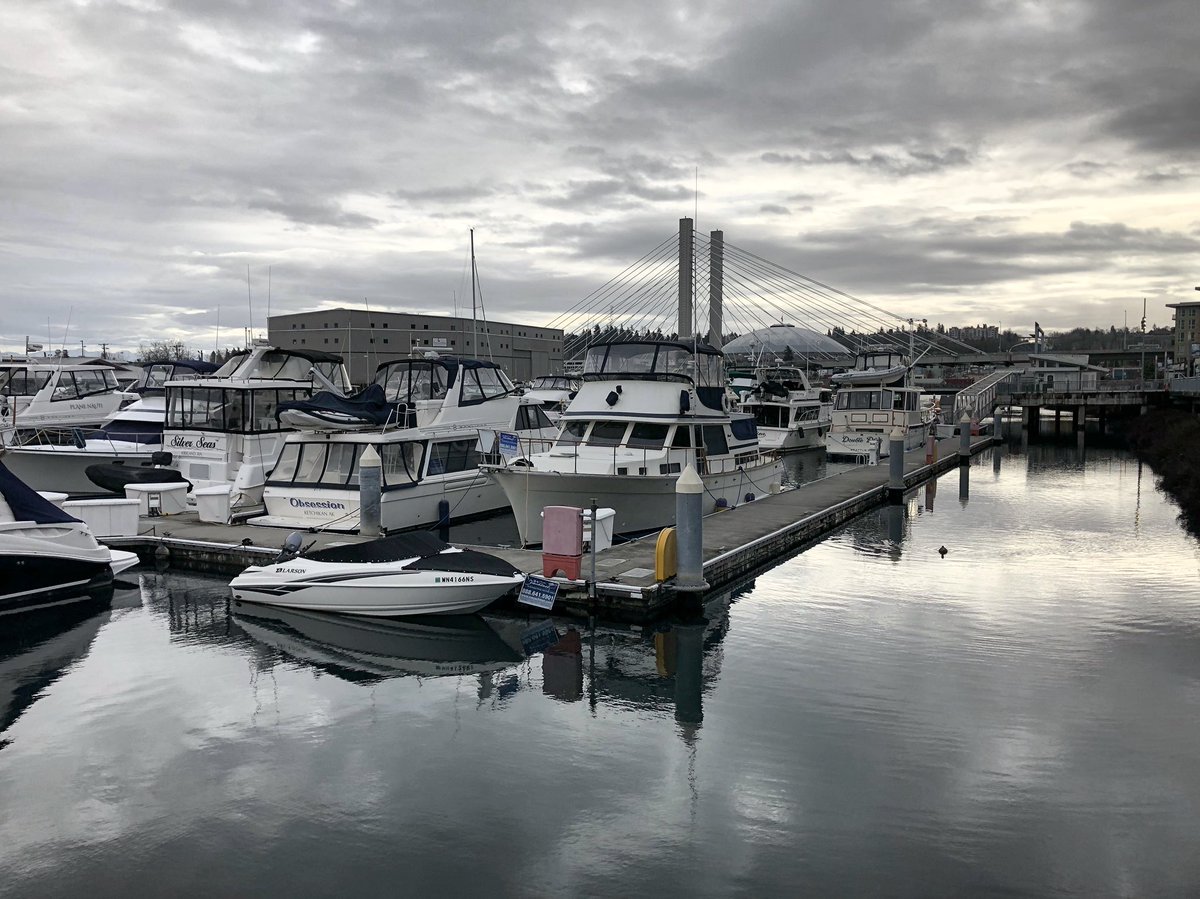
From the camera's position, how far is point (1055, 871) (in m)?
7.01

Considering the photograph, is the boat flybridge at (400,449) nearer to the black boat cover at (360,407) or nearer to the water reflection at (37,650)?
the black boat cover at (360,407)

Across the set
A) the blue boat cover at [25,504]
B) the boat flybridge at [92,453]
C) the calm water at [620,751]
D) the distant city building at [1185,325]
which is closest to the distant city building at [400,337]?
the boat flybridge at [92,453]

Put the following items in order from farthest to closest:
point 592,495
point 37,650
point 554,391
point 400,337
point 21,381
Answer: point 400,337 → point 554,391 → point 21,381 → point 592,495 → point 37,650

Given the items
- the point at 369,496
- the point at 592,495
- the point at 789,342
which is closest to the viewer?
the point at 369,496

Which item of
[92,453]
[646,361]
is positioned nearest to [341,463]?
[646,361]

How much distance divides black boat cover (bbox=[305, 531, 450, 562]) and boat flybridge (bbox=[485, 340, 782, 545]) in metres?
4.66

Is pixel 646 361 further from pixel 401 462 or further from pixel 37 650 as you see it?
pixel 37 650

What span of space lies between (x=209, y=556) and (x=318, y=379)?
8631mm

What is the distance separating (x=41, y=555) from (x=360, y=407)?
23.3 feet

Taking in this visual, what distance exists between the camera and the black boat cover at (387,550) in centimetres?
1399

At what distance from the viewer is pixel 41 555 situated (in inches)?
570

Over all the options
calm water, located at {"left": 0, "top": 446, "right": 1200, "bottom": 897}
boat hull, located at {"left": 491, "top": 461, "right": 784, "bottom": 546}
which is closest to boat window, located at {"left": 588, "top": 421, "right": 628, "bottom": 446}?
boat hull, located at {"left": 491, "top": 461, "right": 784, "bottom": 546}

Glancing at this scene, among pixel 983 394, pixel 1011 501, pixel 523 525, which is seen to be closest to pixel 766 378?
pixel 983 394

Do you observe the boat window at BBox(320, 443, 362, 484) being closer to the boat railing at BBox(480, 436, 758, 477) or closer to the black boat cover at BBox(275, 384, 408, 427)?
the black boat cover at BBox(275, 384, 408, 427)
